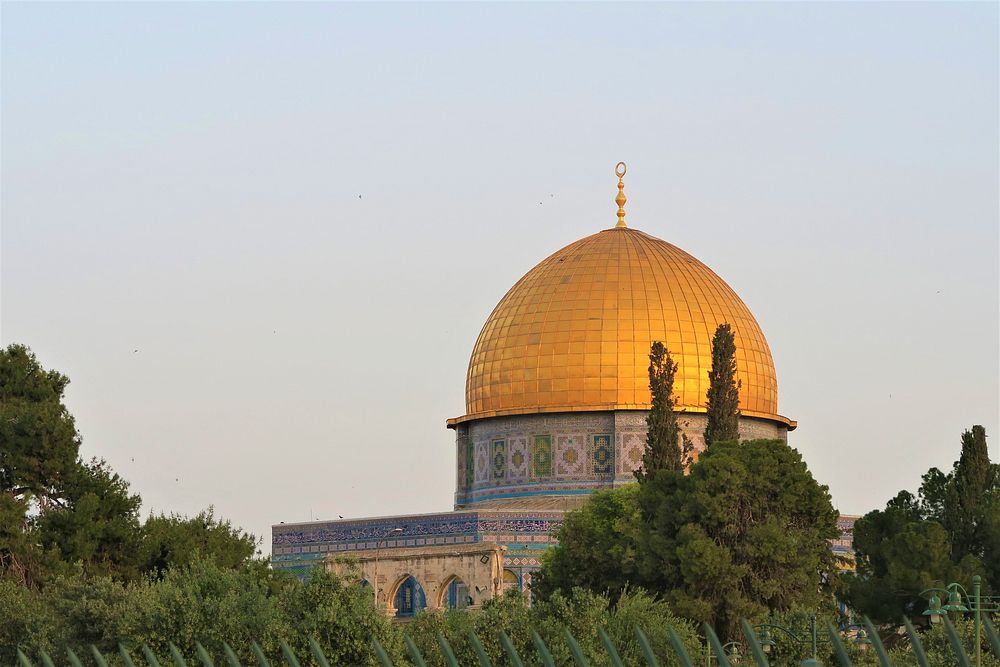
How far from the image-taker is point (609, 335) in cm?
3966

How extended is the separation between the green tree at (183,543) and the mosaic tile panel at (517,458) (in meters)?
11.6

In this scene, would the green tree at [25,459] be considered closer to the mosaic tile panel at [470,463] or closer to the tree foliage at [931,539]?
the tree foliage at [931,539]

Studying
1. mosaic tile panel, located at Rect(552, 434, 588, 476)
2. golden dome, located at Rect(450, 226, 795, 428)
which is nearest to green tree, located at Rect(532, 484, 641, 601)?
mosaic tile panel, located at Rect(552, 434, 588, 476)

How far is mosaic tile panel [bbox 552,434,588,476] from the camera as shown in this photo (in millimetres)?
38688

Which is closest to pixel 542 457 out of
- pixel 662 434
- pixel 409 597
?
pixel 409 597

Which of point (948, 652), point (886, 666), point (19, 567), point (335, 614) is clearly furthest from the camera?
point (19, 567)

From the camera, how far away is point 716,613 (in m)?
27.8

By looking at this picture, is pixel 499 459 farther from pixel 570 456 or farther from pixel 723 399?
pixel 723 399

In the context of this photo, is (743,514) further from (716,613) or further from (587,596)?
(587,596)

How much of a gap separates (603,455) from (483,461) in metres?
2.67

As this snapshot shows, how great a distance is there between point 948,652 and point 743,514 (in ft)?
23.3

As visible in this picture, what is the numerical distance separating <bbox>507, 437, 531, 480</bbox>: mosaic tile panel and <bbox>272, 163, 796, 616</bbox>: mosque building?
0.03m

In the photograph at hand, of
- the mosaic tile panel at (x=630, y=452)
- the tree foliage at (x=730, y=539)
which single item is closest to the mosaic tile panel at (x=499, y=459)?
the mosaic tile panel at (x=630, y=452)

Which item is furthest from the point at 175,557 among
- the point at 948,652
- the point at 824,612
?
the point at 948,652
